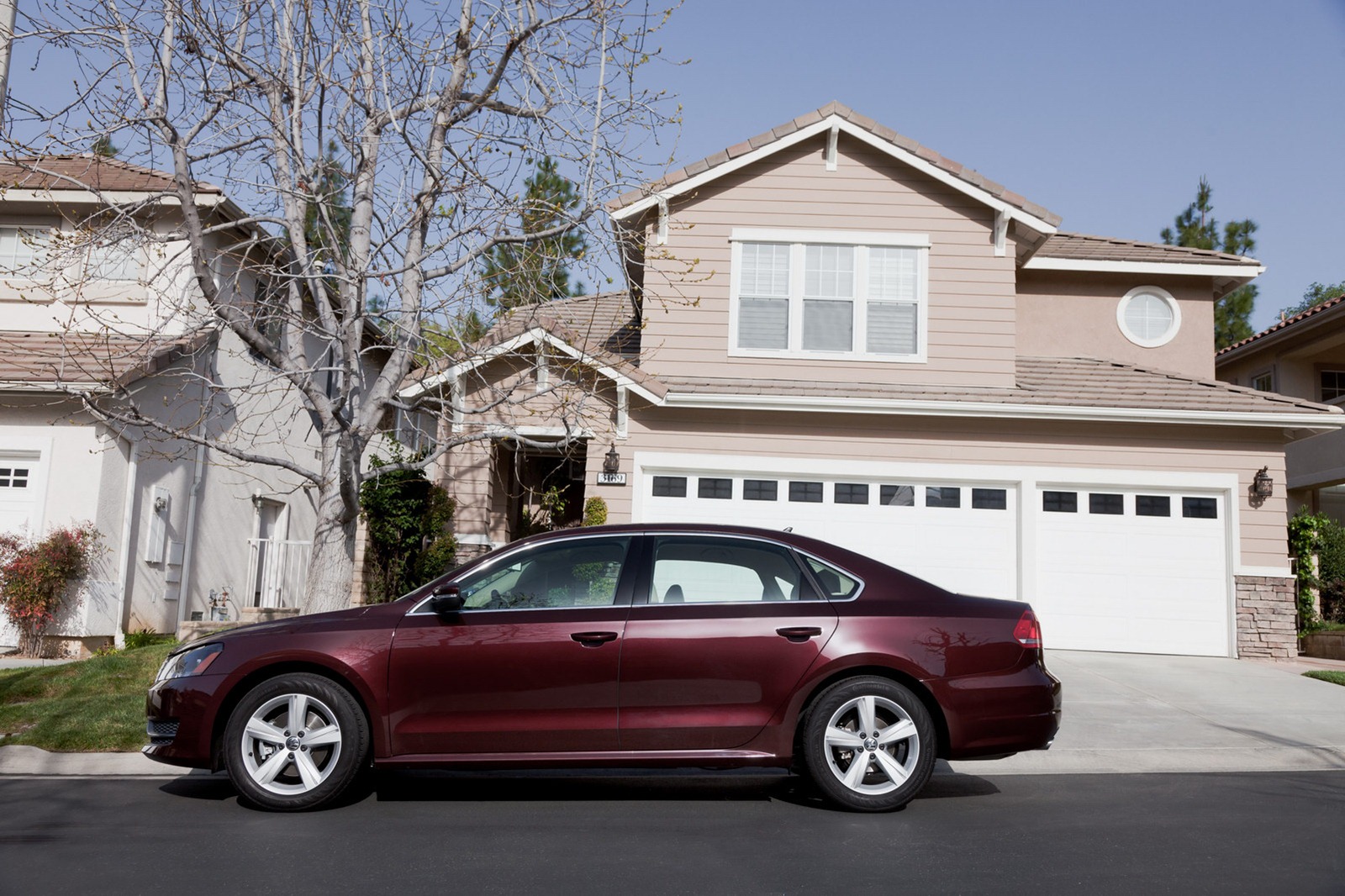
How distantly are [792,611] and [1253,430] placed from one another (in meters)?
10.5

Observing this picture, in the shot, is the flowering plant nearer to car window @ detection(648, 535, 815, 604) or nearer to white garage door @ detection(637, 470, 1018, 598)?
white garage door @ detection(637, 470, 1018, 598)

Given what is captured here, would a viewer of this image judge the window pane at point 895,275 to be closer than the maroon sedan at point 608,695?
No

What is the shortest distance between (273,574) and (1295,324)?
734 inches

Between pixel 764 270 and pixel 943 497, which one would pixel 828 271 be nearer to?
pixel 764 270

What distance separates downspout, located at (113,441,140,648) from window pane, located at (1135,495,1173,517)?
1258 centimetres

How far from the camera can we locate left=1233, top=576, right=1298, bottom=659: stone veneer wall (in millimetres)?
14141

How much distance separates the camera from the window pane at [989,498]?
14531 millimetres

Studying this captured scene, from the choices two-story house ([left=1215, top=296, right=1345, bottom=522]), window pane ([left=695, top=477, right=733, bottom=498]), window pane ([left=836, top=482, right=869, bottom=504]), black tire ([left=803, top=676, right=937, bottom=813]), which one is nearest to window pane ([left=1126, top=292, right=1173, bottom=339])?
two-story house ([left=1215, top=296, right=1345, bottom=522])

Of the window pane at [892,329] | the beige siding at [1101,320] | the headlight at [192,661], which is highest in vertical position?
the beige siding at [1101,320]

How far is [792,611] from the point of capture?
6.38m

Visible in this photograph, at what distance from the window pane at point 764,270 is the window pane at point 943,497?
322cm

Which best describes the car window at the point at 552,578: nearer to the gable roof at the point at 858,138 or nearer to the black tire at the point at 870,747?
the black tire at the point at 870,747

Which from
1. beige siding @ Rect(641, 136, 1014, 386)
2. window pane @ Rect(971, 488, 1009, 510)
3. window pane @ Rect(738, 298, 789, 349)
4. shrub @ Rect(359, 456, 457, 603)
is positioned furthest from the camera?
window pane @ Rect(738, 298, 789, 349)

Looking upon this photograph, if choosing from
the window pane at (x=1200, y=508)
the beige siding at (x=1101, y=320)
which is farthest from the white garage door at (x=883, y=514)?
the beige siding at (x=1101, y=320)
